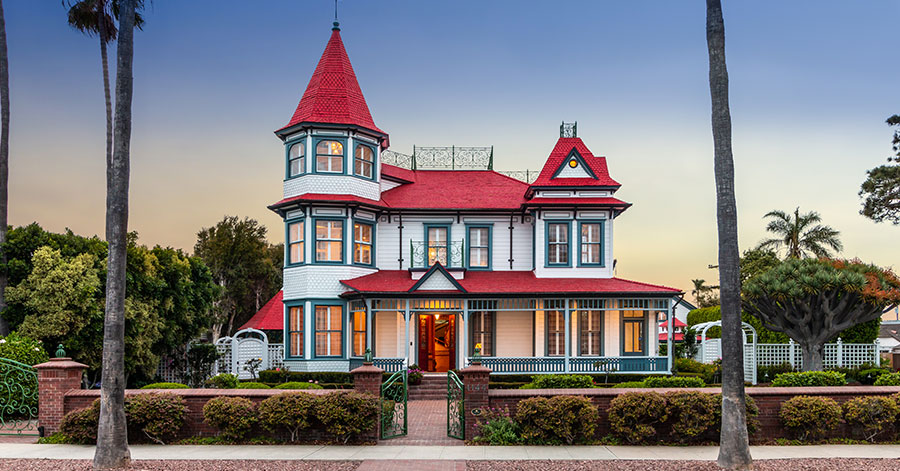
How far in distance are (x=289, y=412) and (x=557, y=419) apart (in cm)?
502

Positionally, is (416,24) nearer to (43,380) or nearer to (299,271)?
(299,271)

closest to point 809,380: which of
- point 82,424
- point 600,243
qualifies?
point 600,243

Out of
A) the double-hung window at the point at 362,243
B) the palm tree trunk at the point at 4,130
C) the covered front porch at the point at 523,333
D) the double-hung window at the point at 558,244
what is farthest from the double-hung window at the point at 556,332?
the palm tree trunk at the point at 4,130

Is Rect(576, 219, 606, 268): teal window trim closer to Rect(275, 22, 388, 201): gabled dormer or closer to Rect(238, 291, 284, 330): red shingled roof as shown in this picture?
Rect(275, 22, 388, 201): gabled dormer

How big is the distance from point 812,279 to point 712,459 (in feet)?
45.7

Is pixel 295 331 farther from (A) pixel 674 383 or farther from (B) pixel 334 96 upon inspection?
(A) pixel 674 383

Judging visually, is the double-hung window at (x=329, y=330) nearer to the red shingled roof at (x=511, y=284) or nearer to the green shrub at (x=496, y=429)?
the red shingled roof at (x=511, y=284)

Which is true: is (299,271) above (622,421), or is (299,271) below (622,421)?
above

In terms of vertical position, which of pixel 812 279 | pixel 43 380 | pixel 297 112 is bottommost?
pixel 43 380

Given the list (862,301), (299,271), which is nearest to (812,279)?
(862,301)

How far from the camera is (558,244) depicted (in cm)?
2703

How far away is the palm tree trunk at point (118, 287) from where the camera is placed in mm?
11273

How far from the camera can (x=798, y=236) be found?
42.3 metres

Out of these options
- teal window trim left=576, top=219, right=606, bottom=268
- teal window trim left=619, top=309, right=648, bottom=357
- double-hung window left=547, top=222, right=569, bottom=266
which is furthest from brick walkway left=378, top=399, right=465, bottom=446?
teal window trim left=576, top=219, right=606, bottom=268
